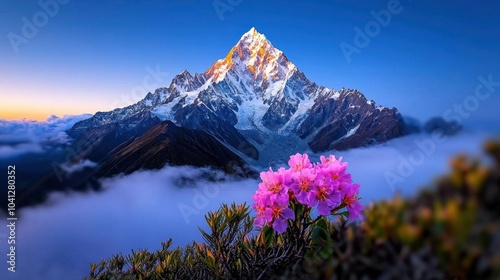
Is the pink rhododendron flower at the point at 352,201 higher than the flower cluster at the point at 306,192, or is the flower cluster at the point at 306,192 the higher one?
the flower cluster at the point at 306,192

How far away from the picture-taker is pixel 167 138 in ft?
582

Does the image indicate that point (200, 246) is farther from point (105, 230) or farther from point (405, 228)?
point (105, 230)

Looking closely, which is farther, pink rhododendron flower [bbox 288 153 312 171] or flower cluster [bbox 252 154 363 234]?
pink rhododendron flower [bbox 288 153 312 171]

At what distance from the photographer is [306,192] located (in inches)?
126

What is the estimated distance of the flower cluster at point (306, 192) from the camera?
318cm

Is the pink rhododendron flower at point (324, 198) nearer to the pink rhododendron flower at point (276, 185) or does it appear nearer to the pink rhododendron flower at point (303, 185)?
the pink rhododendron flower at point (303, 185)

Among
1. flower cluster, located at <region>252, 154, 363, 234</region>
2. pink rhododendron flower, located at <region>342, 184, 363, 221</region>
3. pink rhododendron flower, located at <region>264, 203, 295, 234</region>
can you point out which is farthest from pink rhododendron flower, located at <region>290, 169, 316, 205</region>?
pink rhododendron flower, located at <region>342, 184, 363, 221</region>

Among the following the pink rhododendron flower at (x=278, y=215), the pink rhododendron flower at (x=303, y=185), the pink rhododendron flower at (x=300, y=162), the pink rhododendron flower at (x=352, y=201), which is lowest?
the pink rhododendron flower at (x=352, y=201)

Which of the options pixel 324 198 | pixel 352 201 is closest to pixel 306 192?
pixel 324 198

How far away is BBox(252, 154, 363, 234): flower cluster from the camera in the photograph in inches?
125

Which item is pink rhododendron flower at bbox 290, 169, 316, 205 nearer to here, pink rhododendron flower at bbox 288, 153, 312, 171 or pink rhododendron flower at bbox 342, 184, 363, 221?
pink rhododendron flower at bbox 288, 153, 312, 171

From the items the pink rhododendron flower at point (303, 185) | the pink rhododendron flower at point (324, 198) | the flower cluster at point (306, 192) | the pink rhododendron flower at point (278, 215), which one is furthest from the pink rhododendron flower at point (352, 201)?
the pink rhododendron flower at point (278, 215)

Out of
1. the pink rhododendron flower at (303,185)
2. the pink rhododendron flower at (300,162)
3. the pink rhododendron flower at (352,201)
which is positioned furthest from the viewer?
the pink rhododendron flower at (300,162)

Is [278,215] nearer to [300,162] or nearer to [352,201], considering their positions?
[300,162]
